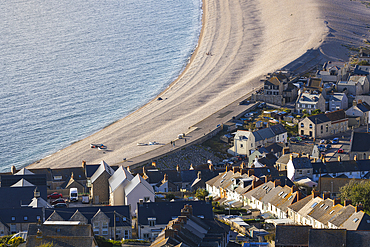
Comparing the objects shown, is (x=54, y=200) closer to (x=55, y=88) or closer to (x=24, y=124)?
(x=24, y=124)

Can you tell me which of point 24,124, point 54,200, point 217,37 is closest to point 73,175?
point 54,200

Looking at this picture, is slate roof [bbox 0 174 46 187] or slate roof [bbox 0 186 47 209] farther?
slate roof [bbox 0 174 46 187]

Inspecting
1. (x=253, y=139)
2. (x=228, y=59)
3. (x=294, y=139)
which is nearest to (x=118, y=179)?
(x=253, y=139)

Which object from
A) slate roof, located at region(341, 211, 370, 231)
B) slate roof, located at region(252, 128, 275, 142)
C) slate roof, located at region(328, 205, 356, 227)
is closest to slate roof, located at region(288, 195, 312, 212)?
slate roof, located at region(328, 205, 356, 227)

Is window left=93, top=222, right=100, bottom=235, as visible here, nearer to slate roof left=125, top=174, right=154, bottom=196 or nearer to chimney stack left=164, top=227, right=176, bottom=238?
slate roof left=125, top=174, right=154, bottom=196

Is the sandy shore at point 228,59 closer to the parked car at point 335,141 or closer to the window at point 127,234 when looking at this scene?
Answer: the parked car at point 335,141

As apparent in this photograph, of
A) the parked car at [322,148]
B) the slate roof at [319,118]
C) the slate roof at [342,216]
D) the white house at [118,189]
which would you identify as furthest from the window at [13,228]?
the slate roof at [319,118]
